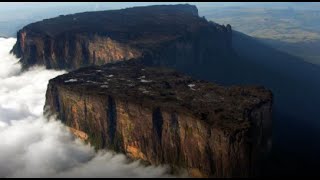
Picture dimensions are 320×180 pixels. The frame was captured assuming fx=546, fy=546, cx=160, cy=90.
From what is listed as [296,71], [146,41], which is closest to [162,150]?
[146,41]

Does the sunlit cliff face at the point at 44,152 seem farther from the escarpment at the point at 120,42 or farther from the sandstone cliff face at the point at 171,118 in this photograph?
the escarpment at the point at 120,42

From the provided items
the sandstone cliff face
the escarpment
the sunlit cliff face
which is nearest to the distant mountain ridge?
the escarpment

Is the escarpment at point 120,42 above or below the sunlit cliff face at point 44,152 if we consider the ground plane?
above

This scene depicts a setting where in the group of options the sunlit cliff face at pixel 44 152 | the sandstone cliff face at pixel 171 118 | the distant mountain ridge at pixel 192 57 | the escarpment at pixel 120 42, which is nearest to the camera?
the sandstone cliff face at pixel 171 118

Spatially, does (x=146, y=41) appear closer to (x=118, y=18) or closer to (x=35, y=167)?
(x=118, y=18)

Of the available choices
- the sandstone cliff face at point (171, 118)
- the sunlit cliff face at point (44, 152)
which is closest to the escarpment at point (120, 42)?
the sunlit cliff face at point (44, 152)

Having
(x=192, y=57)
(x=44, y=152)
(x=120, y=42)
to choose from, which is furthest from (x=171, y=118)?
(x=192, y=57)

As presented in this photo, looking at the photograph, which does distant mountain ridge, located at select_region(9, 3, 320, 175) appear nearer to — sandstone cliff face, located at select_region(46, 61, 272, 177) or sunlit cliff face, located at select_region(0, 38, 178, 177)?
sunlit cliff face, located at select_region(0, 38, 178, 177)
